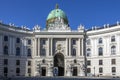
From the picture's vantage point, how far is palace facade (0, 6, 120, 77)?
96.8 metres

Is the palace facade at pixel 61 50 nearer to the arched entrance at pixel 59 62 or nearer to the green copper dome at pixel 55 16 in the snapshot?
the arched entrance at pixel 59 62

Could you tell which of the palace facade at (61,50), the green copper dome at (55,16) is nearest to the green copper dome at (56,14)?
the green copper dome at (55,16)

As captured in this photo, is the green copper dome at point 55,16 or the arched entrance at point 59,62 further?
the green copper dome at point 55,16

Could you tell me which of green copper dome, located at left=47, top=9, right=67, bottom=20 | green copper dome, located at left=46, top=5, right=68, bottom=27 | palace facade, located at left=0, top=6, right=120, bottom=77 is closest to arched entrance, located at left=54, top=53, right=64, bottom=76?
palace facade, located at left=0, top=6, right=120, bottom=77

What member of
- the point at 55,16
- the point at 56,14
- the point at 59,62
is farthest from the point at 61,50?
the point at 56,14

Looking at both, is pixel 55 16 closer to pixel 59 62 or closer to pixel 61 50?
pixel 61 50

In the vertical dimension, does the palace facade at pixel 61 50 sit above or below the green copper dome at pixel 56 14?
below

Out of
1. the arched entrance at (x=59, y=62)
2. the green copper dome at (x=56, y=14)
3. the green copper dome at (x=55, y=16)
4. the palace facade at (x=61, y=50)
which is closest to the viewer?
the palace facade at (x=61, y=50)

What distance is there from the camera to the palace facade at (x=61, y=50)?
96750mm

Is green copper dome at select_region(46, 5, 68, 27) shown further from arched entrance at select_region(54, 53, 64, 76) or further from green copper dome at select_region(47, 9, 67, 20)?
arched entrance at select_region(54, 53, 64, 76)

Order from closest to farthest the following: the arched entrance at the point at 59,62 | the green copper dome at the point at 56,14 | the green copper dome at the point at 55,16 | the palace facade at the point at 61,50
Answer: the palace facade at the point at 61,50 → the arched entrance at the point at 59,62 → the green copper dome at the point at 55,16 → the green copper dome at the point at 56,14

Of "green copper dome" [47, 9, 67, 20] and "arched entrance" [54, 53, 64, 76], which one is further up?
"green copper dome" [47, 9, 67, 20]

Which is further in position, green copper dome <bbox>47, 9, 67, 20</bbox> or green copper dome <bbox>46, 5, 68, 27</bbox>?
green copper dome <bbox>47, 9, 67, 20</bbox>

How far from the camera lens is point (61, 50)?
10100 cm
